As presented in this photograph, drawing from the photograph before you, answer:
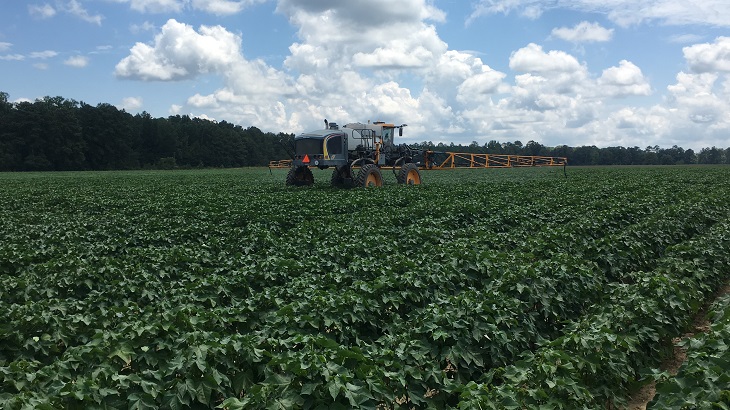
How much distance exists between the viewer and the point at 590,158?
10894 cm

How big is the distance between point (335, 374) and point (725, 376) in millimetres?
3146

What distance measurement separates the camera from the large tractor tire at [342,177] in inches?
1015

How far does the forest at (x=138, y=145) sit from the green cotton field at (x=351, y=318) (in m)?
58.7

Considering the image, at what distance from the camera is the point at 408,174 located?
2781cm

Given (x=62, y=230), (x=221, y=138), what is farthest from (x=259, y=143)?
(x=62, y=230)

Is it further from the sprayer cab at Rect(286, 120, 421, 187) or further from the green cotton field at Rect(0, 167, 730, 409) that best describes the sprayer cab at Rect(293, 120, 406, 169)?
the green cotton field at Rect(0, 167, 730, 409)

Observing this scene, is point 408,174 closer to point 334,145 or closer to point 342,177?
point 342,177

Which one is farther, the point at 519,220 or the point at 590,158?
the point at 590,158

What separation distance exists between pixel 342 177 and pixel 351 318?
65.7ft

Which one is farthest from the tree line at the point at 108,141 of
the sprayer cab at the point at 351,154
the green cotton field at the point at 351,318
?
the green cotton field at the point at 351,318

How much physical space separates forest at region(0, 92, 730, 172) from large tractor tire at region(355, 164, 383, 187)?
44.9 metres

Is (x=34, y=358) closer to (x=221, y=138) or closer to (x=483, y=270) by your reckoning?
(x=483, y=270)

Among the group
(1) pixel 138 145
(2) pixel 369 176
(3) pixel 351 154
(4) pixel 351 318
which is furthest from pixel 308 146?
(1) pixel 138 145

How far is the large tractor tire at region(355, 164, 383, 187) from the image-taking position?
2467cm
